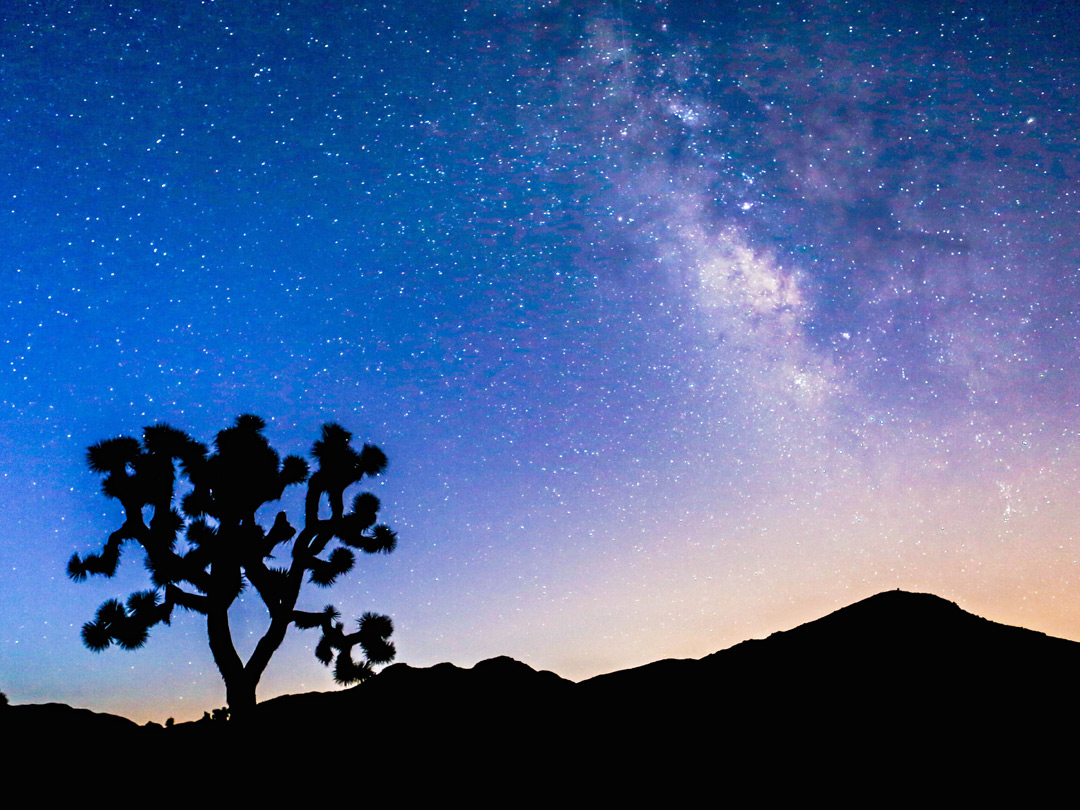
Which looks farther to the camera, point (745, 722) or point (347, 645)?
point (347, 645)

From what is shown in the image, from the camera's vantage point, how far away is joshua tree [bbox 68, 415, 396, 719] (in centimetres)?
1225

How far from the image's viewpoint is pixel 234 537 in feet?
42.1

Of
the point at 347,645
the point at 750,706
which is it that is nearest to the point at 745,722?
the point at 750,706

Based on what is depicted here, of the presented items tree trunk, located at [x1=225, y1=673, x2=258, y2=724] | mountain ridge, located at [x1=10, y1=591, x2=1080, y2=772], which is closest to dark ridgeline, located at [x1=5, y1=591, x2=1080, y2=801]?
mountain ridge, located at [x1=10, y1=591, x2=1080, y2=772]

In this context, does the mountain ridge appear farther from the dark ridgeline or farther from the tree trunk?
the tree trunk

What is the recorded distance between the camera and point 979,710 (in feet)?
23.6

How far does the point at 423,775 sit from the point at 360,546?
22.6 feet

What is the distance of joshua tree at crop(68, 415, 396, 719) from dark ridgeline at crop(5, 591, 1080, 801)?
1.71 metres

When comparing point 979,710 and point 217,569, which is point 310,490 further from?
point 979,710

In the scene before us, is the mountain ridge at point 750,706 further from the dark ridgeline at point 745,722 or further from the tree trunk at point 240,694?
the tree trunk at point 240,694

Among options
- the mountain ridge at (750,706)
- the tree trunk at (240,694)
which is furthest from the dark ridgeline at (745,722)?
the tree trunk at (240,694)

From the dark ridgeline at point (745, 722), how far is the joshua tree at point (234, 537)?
1711 mm

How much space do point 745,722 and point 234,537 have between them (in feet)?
34.2

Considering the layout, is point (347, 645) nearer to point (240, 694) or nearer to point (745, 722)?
point (240, 694)
